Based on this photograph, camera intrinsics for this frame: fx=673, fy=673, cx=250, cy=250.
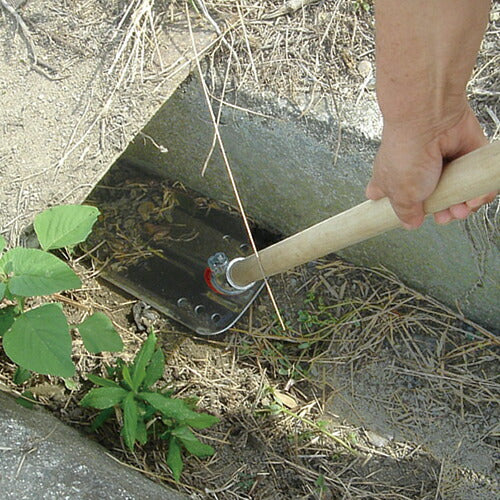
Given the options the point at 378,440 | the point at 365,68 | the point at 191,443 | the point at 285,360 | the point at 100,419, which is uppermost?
the point at 365,68

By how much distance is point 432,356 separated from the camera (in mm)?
1875

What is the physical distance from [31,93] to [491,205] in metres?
1.22

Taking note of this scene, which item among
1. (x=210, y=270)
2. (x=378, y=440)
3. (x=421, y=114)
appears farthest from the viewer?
(x=210, y=270)

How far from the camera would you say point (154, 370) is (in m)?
1.54

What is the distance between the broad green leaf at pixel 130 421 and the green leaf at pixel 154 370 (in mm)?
75

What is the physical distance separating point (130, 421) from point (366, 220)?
644mm

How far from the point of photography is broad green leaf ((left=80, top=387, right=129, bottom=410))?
1.45 m

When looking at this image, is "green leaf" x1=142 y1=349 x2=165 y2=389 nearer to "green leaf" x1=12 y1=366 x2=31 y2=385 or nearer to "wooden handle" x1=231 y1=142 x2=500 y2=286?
"green leaf" x1=12 y1=366 x2=31 y2=385

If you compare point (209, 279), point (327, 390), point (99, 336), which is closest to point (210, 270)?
point (209, 279)

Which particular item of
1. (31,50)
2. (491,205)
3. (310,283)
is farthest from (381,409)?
(31,50)

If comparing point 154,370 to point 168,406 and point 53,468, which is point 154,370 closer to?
point 168,406

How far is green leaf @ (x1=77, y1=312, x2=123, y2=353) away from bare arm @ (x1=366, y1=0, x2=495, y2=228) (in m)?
0.67

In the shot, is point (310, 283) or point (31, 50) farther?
point (310, 283)

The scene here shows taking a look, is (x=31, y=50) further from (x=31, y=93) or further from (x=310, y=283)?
(x=310, y=283)
